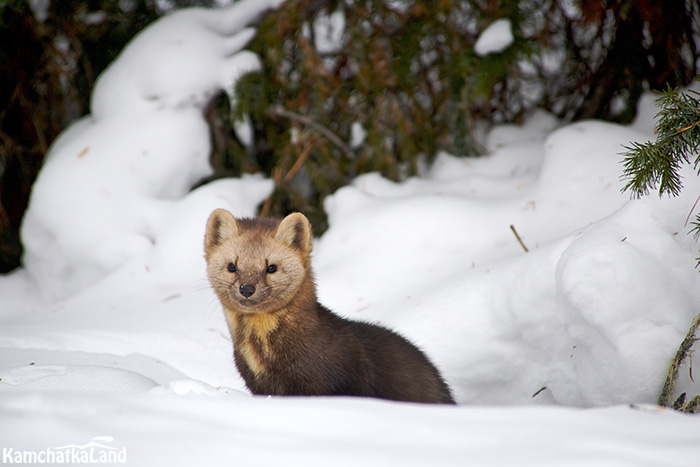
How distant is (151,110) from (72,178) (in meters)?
0.75

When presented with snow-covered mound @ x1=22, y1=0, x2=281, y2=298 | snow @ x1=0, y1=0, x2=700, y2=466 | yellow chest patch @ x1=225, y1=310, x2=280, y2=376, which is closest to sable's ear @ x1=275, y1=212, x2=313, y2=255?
yellow chest patch @ x1=225, y1=310, x2=280, y2=376

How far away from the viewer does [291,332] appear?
2596 mm

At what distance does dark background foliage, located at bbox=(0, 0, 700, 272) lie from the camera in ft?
13.8

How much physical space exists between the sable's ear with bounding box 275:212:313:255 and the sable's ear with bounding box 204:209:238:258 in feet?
0.70

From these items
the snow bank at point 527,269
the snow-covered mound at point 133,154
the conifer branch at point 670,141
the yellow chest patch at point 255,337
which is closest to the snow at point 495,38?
the snow bank at point 527,269

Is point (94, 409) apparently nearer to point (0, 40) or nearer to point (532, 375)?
point (532, 375)

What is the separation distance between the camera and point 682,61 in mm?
3912

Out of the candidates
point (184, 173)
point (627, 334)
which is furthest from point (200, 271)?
point (627, 334)

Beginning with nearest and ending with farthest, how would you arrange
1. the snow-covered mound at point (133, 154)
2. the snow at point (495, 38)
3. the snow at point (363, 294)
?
the snow at point (363, 294), the snow at point (495, 38), the snow-covered mound at point (133, 154)

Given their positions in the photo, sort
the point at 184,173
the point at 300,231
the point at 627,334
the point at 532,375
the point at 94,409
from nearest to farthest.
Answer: the point at 94,409
the point at 627,334
the point at 300,231
the point at 532,375
the point at 184,173

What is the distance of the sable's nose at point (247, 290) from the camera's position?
253 centimetres

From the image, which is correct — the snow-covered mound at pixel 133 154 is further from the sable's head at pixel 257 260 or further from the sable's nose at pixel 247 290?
the sable's nose at pixel 247 290

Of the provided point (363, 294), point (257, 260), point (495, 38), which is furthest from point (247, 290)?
point (495, 38)

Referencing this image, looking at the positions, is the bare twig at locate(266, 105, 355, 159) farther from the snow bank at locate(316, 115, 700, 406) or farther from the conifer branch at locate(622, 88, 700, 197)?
the conifer branch at locate(622, 88, 700, 197)
